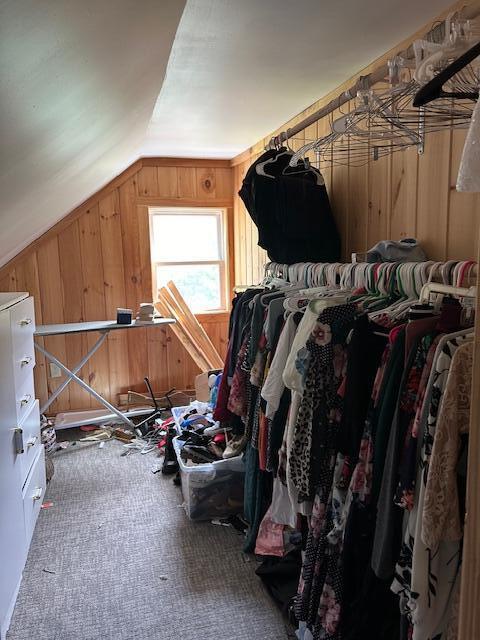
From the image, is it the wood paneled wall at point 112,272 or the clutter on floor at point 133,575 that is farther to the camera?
the wood paneled wall at point 112,272

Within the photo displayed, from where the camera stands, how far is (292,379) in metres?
1.43

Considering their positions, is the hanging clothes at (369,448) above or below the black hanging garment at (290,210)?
below

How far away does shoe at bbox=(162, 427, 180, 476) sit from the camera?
2.90m

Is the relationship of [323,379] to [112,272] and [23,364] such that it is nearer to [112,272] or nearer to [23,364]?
[23,364]

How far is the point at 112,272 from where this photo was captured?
3.93m

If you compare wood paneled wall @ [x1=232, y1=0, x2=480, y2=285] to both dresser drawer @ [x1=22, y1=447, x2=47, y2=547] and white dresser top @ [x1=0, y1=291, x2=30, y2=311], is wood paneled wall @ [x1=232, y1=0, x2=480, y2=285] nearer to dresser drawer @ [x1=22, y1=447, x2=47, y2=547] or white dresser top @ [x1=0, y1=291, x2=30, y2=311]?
white dresser top @ [x1=0, y1=291, x2=30, y2=311]

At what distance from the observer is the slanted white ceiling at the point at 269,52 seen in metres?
1.51

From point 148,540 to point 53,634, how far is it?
603 millimetres

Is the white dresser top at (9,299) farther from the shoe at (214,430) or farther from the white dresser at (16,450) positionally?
the shoe at (214,430)

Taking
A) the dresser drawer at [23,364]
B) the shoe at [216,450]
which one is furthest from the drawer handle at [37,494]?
the shoe at [216,450]

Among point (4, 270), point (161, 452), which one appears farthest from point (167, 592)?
point (4, 270)

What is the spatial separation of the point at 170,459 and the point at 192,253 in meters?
1.99

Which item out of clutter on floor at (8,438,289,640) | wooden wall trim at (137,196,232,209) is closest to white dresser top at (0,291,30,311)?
clutter on floor at (8,438,289,640)

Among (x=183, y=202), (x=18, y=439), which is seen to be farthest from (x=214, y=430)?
(x=183, y=202)
